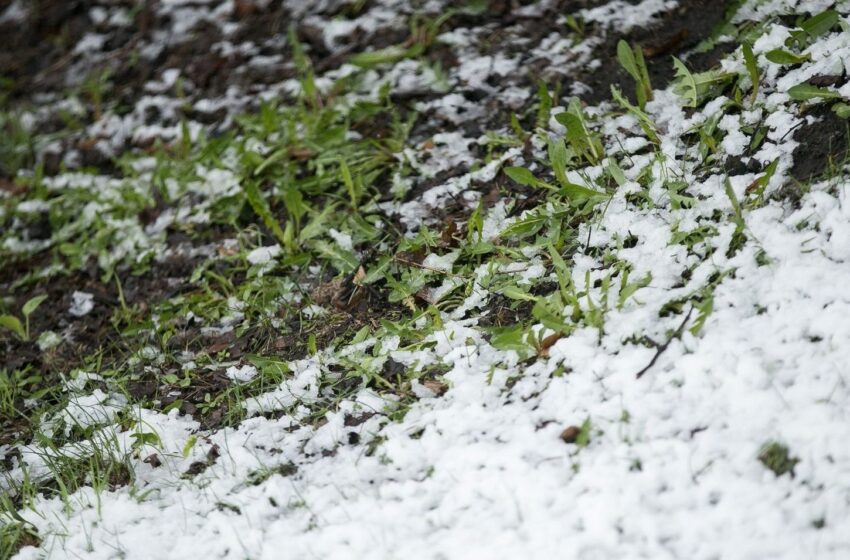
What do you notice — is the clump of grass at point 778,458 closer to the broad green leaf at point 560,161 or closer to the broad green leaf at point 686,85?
the broad green leaf at point 560,161

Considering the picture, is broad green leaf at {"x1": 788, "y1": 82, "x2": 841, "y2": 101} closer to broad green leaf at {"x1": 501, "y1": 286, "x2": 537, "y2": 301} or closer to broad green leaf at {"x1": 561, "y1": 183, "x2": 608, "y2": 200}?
broad green leaf at {"x1": 561, "y1": 183, "x2": 608, "y2": 200}

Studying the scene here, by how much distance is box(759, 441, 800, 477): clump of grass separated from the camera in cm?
180

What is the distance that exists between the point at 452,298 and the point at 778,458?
122cm

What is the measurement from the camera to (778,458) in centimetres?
181

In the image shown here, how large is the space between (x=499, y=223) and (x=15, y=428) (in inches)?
79.1

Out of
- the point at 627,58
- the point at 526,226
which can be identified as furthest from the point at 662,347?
the point at 627,58

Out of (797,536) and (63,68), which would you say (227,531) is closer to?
(797,536)

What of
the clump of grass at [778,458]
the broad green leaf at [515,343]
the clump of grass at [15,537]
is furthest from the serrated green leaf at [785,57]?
the clump of grass at [15,537]

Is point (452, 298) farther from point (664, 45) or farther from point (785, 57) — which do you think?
point (664, 45)

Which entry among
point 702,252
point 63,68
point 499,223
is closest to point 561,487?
point 702,252

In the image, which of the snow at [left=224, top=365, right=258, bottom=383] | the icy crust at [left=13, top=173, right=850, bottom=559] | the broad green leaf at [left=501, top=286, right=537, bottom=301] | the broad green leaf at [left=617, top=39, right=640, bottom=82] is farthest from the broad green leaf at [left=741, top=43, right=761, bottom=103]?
the snow at [left=224, top=365, right=258, bottom=383]

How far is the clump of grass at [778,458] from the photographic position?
71.1 inches

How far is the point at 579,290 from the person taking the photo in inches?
96.3

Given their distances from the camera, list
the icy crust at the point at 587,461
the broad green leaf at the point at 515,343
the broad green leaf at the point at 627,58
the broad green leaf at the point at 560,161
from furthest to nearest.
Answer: the broad green leaf at the point at 627,58, the broad green leaf at the point at 560,161, the broad green leaf at the point at 515,343, the icy crust at the point at 587,461
